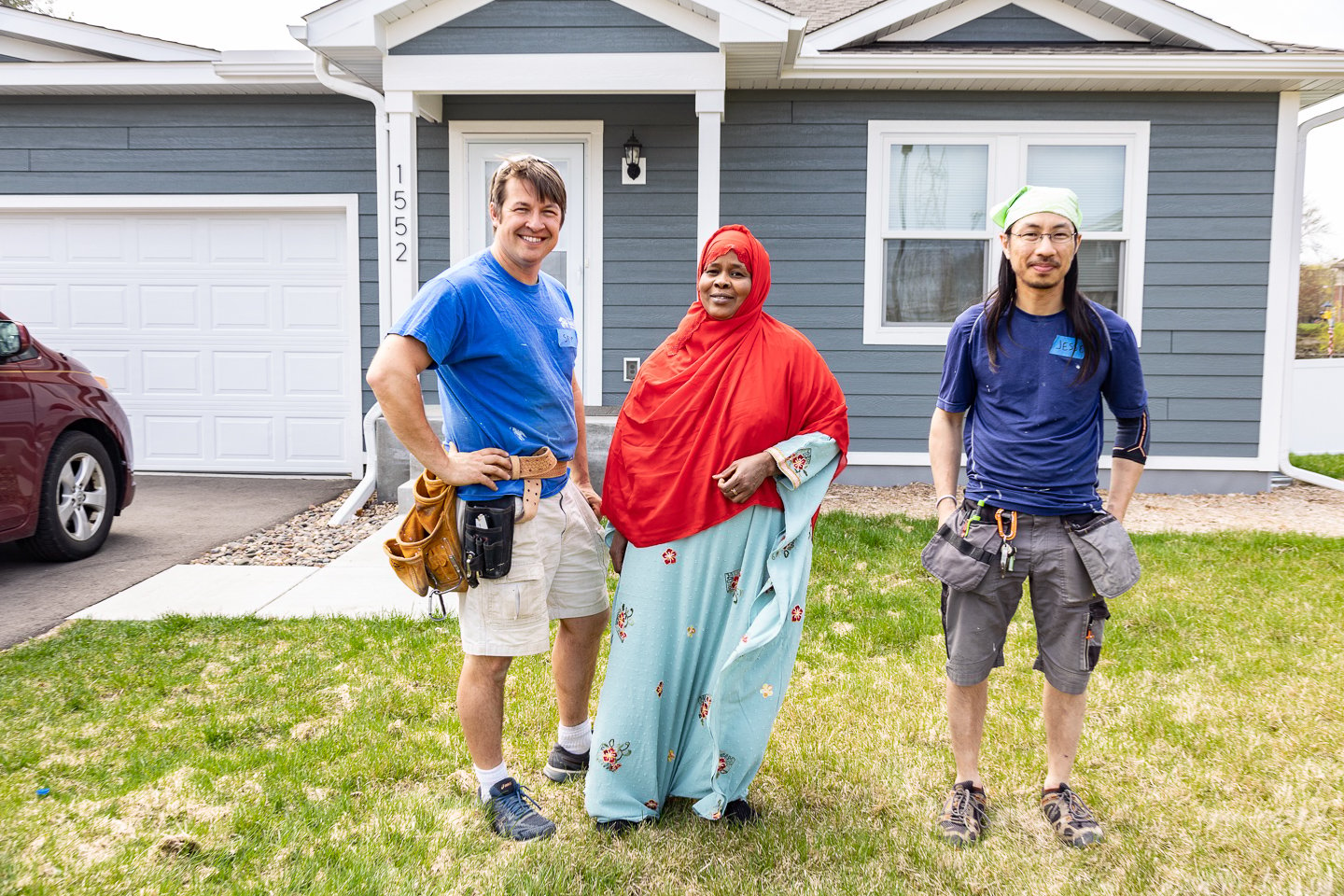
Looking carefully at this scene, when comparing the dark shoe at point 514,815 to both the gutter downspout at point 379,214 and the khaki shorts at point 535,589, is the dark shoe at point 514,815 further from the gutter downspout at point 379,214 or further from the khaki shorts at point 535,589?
the gutter downspout at point 379,214

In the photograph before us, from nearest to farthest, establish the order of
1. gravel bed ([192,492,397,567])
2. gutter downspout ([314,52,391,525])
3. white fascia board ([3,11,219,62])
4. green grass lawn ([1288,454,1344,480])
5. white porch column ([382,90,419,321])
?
1. gravel bed ([192,492,397,567])
2. white porch column ([382,90,419,321])
3. gutter downspout ([314,52,391,525])
4. white fascia board ([3,11,219,62])
5. green grass lawn ([1288,454,1344,480])

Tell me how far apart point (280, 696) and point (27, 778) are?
0.82m

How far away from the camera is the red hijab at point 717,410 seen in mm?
2541

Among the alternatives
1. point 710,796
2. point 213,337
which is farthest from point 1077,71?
point 213,337

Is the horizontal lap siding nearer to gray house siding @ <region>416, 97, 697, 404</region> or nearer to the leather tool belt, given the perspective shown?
gray house siding @ <region>416, 97, 697, 404</region>

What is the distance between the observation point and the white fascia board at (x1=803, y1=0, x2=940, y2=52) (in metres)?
7.25

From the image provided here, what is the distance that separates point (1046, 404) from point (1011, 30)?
20.5 feet

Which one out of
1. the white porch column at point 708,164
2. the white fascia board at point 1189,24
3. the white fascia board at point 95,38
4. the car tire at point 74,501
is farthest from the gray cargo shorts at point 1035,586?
the white fascia board at point 95,38

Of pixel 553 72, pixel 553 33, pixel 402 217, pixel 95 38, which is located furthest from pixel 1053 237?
pixel 95 38

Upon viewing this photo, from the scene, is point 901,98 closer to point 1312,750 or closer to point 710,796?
point 1312,750

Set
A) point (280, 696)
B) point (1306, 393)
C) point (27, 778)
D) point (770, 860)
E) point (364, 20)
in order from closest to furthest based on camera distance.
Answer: point (770, 860)
point (27, 778)
point (280, 696)
point (364, 20)
point (1306, 393)

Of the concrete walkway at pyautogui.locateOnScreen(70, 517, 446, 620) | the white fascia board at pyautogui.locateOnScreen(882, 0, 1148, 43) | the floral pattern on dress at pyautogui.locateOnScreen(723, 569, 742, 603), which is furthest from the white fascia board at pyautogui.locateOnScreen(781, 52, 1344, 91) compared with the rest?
the floral pattern on dress at pyautogui.locateOnScreen(723, 569, 742, 603)

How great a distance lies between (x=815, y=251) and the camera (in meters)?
7.65

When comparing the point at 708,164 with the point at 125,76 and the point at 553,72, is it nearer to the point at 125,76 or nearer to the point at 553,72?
the point at 553,72
